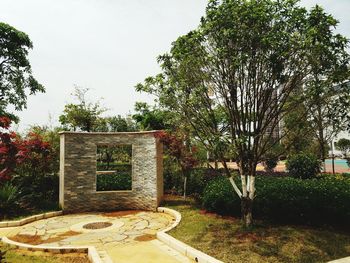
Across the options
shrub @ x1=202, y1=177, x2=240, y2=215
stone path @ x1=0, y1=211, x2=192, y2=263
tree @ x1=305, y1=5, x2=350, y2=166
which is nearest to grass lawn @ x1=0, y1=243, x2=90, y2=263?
stone path @ x1=0, y1=211, x2=192, y2=263

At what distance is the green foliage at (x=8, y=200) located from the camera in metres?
11.2

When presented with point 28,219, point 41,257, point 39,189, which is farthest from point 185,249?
point 39,189

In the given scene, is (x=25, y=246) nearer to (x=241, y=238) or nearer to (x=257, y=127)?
(x=241, y=238)

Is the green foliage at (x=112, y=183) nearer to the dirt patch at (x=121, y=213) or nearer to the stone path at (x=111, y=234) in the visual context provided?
the dirt patch at (x=121, y=213)

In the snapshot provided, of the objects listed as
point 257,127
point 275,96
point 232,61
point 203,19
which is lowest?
point 257,127

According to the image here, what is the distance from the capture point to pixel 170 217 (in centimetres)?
1101

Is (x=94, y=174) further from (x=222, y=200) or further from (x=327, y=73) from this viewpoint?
(x=327, y=73)

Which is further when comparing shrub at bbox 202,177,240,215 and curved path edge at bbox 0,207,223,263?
shrub at bbox 202,177,240,215

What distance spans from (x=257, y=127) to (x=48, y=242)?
→ 6.85 meters

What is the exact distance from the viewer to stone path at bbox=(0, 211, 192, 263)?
7.05 meters

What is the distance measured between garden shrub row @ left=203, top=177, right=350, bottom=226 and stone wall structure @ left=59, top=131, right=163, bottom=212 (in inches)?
166

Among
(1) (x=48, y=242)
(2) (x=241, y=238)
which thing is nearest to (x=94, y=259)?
Answer: (1) (x=48, y=242)

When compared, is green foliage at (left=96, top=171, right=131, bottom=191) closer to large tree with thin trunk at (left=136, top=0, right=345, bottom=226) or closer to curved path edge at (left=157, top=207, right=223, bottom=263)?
curved path edge at (left=157, top=207, right=223, bottom=263)

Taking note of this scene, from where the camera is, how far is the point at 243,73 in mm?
7664
